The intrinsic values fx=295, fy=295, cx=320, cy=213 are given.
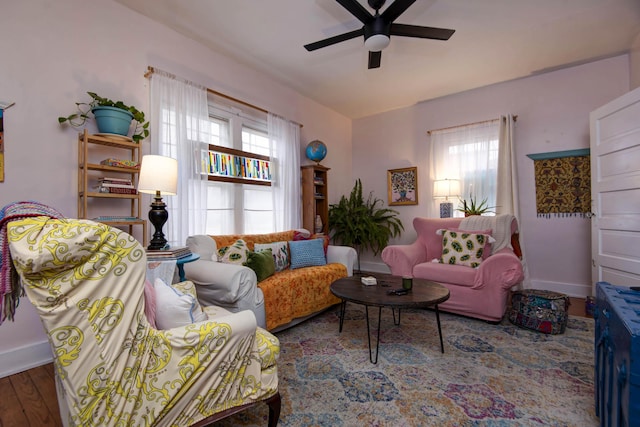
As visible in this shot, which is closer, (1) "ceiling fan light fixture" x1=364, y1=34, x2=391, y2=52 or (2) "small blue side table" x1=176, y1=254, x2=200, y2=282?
(2) "small blue side table" x1=176, y1=254, x2=200, y2=282

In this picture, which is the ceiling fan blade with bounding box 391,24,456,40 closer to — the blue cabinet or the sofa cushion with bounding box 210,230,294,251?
the blue cabinet

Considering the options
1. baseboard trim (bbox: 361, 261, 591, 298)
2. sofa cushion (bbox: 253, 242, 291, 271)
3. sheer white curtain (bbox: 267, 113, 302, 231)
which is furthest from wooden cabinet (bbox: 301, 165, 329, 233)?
baseboard trim (bbox: 361, 261, 591, 298)

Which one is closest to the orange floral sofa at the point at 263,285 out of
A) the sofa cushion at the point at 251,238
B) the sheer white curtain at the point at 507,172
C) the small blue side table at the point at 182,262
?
the sofa cushion at the point at 251,238

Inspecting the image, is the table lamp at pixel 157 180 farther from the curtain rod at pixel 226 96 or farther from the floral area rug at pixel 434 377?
the floral area rug at pixel 434 377

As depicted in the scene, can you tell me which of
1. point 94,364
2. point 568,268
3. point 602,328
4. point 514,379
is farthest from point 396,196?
point 94,364

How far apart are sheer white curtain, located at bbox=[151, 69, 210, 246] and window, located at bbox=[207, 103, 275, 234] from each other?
0.82 ft

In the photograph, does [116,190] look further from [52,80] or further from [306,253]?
[306,253]

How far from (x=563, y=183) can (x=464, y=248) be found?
169cm

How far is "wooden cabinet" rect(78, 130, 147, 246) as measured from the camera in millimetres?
2098

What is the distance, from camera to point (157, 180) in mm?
1953

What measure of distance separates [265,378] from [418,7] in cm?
288

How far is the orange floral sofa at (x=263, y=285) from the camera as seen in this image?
2053 millimetres

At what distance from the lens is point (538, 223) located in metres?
3.67

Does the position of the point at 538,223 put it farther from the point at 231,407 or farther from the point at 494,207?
the point at 231,407
